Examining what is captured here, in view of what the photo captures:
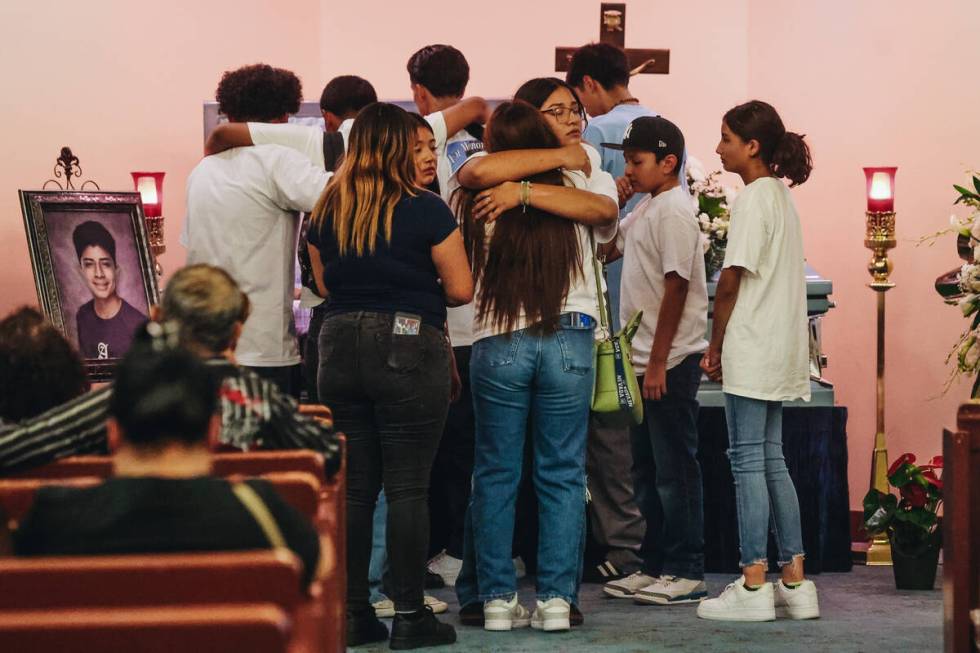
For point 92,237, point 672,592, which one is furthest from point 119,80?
point 672,592

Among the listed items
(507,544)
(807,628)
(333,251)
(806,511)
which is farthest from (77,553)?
(806,511)

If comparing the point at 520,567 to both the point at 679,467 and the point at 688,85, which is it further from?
the point at 688,85

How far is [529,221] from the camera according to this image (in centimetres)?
389

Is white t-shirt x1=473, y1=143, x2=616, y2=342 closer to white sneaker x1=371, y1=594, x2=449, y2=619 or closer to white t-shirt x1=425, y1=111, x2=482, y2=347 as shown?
white t-shirt x1=425, y1=111, x2=482, y2=347

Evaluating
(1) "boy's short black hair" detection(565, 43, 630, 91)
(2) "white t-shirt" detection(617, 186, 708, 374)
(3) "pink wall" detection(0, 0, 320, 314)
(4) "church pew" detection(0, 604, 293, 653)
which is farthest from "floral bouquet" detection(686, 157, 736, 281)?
(4) "church pew" detection(0, 604, 293, 653)

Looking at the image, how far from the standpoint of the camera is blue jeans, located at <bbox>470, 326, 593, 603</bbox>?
3838 millimetres

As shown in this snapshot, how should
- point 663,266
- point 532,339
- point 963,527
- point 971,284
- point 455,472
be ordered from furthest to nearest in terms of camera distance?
point 455,472
point 663,266
point 971,284
point 532,339
point 963,527

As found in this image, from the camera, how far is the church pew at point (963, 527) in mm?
3166

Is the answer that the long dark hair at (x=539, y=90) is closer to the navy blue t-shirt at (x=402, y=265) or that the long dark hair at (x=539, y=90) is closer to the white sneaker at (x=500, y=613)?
the navy blue t-shirt at (x=402, y=265)

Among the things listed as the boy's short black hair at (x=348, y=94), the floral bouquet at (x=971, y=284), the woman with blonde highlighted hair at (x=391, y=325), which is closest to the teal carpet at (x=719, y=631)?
the woman with blonde highlighted hair at (x=391, y=325)

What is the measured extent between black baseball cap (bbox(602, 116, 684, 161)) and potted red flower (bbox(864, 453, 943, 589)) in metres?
1.44

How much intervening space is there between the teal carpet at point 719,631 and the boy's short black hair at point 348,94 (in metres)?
1.52

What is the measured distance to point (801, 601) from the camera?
420 cm

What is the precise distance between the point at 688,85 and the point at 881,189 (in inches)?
56.5
